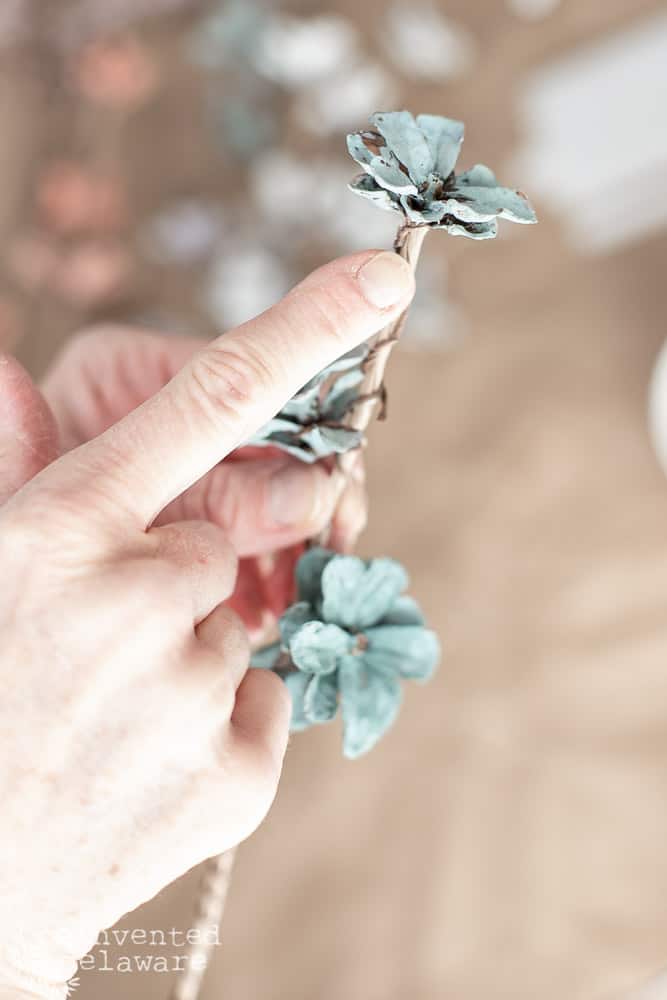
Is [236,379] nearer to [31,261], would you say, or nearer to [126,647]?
[126,647]

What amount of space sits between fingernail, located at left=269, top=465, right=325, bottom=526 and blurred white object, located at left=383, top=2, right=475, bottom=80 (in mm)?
686

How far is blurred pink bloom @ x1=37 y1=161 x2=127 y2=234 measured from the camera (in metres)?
0.99

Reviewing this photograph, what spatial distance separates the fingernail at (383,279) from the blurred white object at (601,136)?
2.03ft

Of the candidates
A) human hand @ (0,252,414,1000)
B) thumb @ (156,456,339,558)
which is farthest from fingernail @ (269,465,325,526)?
human hand @ (0,252,414,1000)

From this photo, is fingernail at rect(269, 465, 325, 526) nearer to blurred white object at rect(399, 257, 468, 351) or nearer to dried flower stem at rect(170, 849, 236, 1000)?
dried flower stem at rect(170, 849, 236, 1000)

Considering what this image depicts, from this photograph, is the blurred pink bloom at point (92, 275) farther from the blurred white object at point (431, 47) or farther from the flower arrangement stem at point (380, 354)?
the flower arrangement stem at point (380, 354)

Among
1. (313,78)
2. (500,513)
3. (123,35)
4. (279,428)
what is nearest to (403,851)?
(500,513)

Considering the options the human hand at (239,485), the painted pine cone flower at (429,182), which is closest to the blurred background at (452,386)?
the human hand at (239,485)

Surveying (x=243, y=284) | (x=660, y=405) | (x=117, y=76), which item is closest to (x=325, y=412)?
(x=660, y=405)

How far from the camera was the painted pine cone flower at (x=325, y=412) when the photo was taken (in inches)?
14.9

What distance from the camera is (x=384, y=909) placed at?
0.67 metres

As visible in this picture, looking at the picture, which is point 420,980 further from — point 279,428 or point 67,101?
point 67,101

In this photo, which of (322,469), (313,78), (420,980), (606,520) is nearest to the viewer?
(322,469)

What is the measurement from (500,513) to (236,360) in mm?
491
